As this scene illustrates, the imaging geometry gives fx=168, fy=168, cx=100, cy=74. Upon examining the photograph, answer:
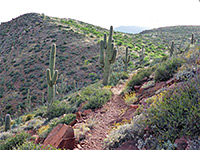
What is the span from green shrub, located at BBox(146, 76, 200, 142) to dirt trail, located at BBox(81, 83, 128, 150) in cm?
175

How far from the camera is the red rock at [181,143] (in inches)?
93.9

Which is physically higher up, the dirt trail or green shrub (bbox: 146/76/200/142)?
green shrub (bbox: 146/76/200/142)

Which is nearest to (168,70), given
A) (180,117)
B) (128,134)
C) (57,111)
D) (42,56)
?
(128,134)

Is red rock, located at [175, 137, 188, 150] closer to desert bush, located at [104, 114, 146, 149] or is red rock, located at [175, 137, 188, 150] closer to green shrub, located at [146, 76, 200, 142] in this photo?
green shrub, located at [146, 76, 200, 142]

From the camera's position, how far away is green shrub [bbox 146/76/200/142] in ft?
8.27

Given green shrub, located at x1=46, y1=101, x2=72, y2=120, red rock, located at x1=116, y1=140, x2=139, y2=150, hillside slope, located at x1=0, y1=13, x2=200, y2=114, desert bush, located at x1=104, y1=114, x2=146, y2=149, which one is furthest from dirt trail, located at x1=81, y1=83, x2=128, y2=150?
hillside slope, located at x1=0, y1=13, x2=200, y2=114

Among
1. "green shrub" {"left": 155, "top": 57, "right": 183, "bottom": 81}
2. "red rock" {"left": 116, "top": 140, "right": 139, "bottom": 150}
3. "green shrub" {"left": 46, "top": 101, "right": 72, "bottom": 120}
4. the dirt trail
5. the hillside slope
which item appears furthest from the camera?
the hillside slope

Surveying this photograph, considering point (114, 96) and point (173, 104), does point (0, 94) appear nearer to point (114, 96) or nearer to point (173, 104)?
point (114, 96)

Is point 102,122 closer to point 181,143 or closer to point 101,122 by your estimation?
point 101,122

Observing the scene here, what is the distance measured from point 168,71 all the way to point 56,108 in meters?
5.97

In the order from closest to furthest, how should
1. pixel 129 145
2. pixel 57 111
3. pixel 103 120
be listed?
pixel 129 145
pixel 103 120
pixel 57 111

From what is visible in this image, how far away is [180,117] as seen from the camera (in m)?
2.74

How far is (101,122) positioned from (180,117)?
3.41 meters

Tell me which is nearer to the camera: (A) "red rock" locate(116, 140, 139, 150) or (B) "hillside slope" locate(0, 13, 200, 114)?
(A) "red rock" locate(116, 140, 139, 150)
